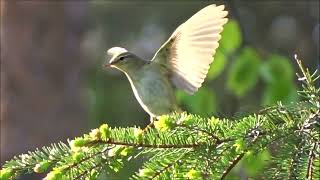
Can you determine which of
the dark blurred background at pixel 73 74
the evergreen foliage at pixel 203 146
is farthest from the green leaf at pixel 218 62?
the evergreen foliage at pixel 203 146

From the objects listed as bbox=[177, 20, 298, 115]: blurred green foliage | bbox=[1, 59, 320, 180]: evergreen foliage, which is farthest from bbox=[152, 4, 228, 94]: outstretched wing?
bbox=[177, 20, 298, 115]: blurred green foliage

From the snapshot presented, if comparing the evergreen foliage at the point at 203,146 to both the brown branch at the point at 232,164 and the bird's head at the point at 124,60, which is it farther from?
the bird's head at the point at 124,60

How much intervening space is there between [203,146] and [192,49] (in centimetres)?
90

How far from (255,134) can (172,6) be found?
361 inches

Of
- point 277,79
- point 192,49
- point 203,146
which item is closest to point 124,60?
point 192,49

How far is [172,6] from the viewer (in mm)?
10945

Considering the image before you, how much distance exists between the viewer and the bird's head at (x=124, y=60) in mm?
2980

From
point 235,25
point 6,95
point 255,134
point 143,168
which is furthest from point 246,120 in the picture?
point 6,95

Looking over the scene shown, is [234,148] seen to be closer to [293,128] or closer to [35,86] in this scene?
[293,128]

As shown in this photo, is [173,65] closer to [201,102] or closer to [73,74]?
[201,102]

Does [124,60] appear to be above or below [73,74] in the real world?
below

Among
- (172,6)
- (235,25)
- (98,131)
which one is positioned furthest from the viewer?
(172,6)

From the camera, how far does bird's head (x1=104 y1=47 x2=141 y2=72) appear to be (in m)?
2.98

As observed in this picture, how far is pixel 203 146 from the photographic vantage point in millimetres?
1882
